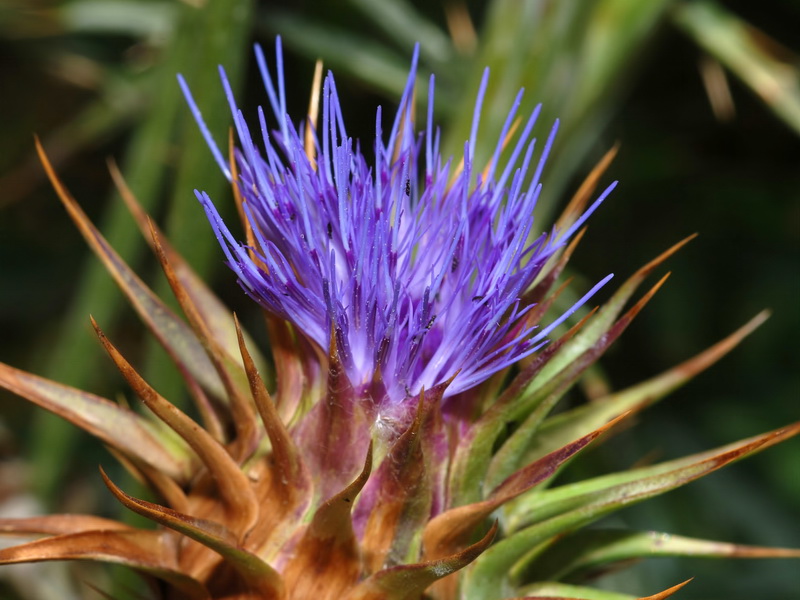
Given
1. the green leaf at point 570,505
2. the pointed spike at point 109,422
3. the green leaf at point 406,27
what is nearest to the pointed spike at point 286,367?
the pointed spike at point 109,422

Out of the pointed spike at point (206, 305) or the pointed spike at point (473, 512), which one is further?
the pointed spike at point (206, 305)

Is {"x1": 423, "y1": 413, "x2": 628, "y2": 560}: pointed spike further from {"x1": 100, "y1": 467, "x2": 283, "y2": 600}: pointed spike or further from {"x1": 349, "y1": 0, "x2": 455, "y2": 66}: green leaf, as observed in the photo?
{"x1": 349, "y1": 0, "x2": 455, "y2": 66}: green leaf

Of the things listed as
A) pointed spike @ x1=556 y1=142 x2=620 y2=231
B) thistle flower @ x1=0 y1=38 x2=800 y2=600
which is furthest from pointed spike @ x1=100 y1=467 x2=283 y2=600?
pointed spike @ x1=556 y1=142 x2=620 y2=231

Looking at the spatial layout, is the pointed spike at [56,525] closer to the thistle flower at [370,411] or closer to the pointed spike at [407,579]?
the thistle flower at [370,411]

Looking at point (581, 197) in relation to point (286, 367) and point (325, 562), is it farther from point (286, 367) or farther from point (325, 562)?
point (325, 562)

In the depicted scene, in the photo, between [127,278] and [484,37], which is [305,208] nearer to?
[127,278]

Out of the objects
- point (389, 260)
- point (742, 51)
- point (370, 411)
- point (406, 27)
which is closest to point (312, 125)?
point (389, 260)

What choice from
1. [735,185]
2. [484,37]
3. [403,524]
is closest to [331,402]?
[403,524]
